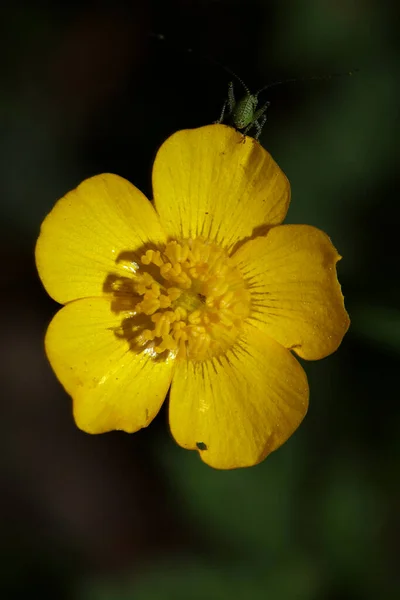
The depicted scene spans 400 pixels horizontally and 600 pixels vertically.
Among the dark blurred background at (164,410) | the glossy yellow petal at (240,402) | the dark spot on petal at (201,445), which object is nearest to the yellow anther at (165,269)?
the glossy yellow petal at (240,402)

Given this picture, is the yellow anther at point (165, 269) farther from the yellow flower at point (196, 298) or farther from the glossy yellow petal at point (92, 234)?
the glossy yellow petal at point (92, 234)

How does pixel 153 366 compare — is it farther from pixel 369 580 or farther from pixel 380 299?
pixel 369 580

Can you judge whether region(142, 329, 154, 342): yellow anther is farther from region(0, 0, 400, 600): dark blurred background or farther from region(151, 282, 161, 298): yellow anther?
region(0, 0, 400, 600): dark blurred background

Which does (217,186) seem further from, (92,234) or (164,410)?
(164,410)

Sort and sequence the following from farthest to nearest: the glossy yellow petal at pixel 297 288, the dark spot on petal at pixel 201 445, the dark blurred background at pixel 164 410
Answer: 1. the dark blurred background at pixel 164 410
2. the dark spot on petal at pixel 201 445
3. the glossy yellow petal at pixel 297 288

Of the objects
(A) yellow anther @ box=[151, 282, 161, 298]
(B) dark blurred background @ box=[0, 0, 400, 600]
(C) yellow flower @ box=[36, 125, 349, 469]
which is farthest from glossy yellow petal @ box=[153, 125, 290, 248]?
(B) dark blurred background @ box=[0, 0, 400, 600]

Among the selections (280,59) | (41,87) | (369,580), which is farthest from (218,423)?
(41,87)
